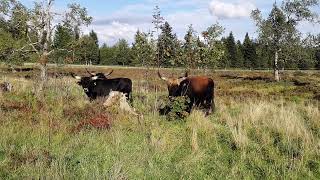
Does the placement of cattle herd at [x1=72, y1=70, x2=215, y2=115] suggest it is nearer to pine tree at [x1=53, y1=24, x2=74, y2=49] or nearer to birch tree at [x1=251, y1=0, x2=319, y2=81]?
pine tree at [x1=53, y1=24, x2=74, y2=49]

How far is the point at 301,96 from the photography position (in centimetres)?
2556

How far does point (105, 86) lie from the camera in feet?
58.0

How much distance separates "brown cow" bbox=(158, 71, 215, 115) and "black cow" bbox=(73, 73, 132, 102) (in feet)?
6.22

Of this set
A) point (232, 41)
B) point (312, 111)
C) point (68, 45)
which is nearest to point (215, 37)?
point (68, 45)

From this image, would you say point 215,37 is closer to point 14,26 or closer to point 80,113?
point 14,26

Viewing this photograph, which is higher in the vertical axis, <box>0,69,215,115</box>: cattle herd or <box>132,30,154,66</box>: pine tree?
<box>132,30,154,66</box>: pine tree

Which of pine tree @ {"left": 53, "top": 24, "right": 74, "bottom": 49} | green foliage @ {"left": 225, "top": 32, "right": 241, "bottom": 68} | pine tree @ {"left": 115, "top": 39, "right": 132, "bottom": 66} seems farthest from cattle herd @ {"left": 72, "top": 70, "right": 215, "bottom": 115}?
green foliage @ {"left": 225, "top": 32, "right": 241, "bottom": 68}

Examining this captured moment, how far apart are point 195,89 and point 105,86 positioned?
3938 mm

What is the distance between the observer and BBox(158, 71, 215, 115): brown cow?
1521 centimetres

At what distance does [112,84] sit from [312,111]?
750cm

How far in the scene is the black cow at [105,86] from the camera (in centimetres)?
1717

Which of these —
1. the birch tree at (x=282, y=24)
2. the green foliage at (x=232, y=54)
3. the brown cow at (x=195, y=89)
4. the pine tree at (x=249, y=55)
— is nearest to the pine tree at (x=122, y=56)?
the green foliage at (x=232, y=54)

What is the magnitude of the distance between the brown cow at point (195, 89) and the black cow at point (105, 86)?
1.90 metres

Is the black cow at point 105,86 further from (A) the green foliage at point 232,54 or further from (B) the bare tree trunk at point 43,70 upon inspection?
(A) the green foliage at point 232,54
